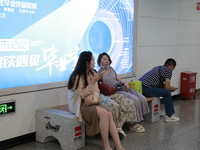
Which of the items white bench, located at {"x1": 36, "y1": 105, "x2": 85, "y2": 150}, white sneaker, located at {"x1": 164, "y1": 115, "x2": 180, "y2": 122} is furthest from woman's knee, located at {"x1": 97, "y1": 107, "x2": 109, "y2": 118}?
white sneaker, located at {"x1": 164, "y1": 115, "x2": 180, "y2": 122}

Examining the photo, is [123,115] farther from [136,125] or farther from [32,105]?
[32,105]

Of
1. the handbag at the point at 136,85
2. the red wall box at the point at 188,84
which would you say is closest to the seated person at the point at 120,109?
the handbag at the point at 136,85

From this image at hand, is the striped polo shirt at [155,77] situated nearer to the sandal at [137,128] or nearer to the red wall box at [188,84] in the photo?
the sandal at [137,128]

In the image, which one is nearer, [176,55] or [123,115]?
[123,115]

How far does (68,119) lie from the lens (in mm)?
4023

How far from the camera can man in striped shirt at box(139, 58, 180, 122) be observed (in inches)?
219

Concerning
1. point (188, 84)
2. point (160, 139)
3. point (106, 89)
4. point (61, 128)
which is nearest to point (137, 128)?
point (160, 139)

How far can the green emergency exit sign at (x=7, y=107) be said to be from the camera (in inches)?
159

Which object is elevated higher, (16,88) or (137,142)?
(16,88)

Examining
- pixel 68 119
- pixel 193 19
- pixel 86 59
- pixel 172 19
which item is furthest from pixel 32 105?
pixel 193 19

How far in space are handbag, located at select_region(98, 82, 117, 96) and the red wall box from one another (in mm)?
3333

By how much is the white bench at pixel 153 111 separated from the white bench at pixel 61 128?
172 centimetres

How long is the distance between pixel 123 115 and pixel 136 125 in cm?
47

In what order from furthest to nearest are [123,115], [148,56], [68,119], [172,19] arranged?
[172,19]
[148,56]
[123,115]
[68,119]
